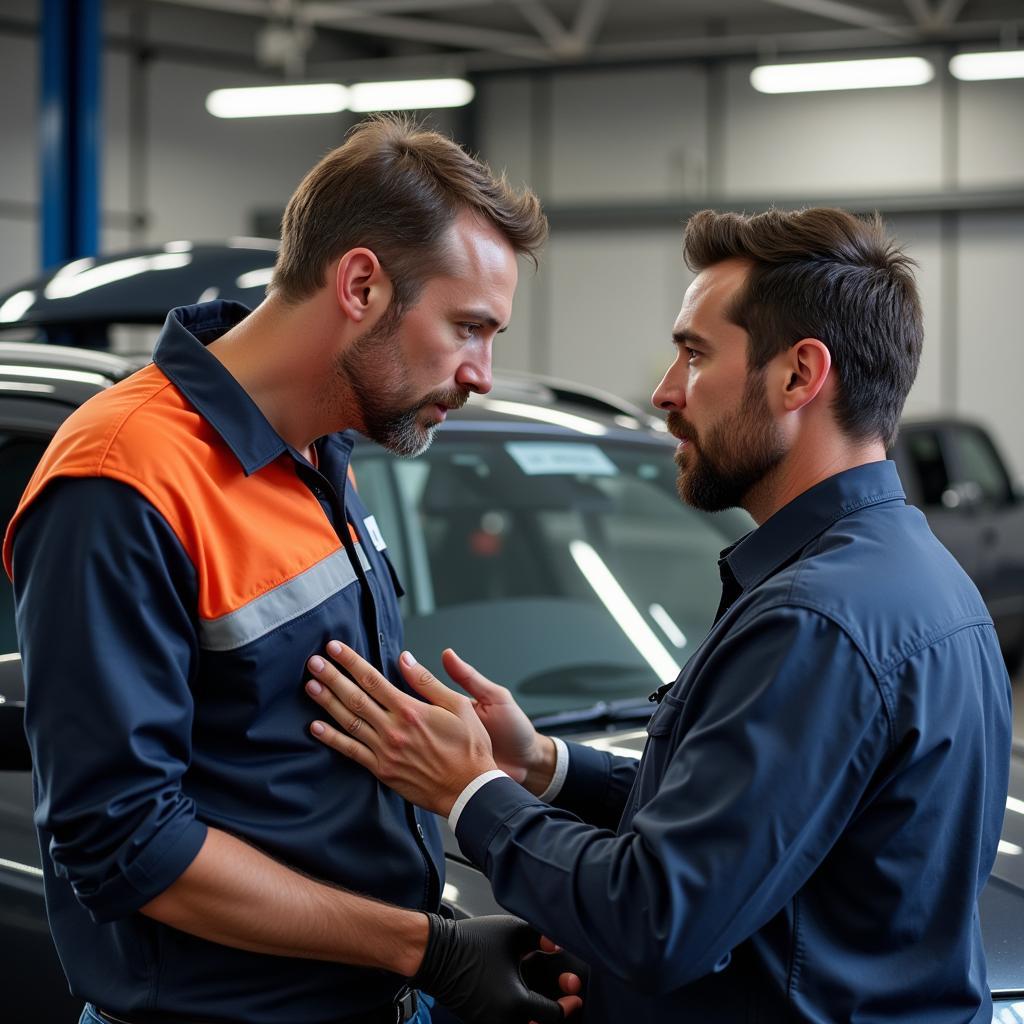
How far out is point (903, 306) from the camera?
1.52 metres

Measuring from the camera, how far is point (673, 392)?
63.4 inches

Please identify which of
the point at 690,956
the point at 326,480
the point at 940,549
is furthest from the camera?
the point at 326,480

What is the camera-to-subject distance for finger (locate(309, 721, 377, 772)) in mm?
1505

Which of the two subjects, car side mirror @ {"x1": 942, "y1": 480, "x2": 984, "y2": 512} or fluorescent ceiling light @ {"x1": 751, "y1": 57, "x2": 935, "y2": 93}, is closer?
car side mirror @ {"x1": 942, "y1": 480, "x2": 984, "y2": 512}

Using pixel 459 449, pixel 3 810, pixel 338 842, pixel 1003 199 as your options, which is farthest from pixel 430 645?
pixel 1003 199

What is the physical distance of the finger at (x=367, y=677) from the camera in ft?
5.02

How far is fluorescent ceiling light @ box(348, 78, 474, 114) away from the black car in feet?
28.2

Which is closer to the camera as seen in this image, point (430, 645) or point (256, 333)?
point (256, 333)

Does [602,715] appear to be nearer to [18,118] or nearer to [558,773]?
[558,773]

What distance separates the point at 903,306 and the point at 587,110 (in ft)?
50.3

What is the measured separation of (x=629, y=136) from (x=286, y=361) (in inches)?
592

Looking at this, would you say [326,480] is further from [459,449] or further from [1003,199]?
[1003,199]

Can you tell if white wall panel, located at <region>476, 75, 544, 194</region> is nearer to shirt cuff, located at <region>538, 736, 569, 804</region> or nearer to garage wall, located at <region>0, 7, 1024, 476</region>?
garage wall, located at <region>0, 7, 1024, 476</region>

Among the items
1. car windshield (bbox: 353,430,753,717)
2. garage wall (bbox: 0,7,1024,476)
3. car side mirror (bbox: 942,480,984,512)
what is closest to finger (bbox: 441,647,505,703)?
car windshield (bbox: 353,430,753,717)
